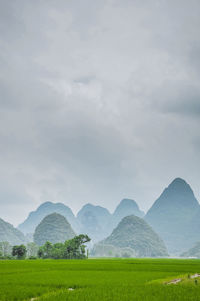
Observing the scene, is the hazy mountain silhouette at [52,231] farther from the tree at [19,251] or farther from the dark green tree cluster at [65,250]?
the tree at [19,251]

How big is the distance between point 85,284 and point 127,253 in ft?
299

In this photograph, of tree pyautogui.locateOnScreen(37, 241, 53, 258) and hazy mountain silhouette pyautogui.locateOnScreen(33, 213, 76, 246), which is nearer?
tree pyautogui.locateOnScreen(37, 241, 53, 258)

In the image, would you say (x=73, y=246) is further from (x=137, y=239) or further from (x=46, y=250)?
(x=137, y=239)

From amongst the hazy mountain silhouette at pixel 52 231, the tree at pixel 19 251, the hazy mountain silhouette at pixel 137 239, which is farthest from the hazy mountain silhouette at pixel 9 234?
the tree at pixel 19 251

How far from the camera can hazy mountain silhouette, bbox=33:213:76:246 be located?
462 ft

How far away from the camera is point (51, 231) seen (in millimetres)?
143000

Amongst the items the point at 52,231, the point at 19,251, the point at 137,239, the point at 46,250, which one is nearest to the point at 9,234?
the point at 52,231

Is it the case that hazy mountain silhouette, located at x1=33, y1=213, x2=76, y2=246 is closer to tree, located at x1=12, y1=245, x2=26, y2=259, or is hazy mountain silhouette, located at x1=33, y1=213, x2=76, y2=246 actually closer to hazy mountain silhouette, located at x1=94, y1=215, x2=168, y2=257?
hazy mountain silhouette, located at x1=94, y1=215, x2=168, y2=257

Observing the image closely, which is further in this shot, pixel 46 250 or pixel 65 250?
pixel 46 250

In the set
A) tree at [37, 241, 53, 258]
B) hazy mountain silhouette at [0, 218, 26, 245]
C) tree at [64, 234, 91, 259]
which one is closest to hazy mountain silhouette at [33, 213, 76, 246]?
hazy mountain silhouette at [0, 218, 26, 245]

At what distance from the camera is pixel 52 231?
469ft

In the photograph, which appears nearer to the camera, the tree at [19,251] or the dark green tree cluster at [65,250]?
the tree at [19,251]

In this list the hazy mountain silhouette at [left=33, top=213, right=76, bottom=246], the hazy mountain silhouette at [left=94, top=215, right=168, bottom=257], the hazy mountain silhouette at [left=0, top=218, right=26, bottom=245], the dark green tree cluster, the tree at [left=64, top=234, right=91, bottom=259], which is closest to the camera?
the dark green tree cluster

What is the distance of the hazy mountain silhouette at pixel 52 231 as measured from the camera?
141 meters
